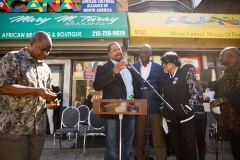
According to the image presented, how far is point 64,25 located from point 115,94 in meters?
4.56

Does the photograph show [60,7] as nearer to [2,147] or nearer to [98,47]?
[98,47]

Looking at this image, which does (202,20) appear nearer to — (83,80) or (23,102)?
(83,80)

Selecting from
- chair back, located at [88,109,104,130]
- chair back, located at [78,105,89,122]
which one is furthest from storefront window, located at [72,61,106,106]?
chair back, located at [88,109,104,130]

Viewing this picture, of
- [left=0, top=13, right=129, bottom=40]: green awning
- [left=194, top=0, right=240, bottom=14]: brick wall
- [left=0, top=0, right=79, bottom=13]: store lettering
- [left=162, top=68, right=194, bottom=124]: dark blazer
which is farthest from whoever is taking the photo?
[left=194, top=0, right=240, bottom=14]: brick wall

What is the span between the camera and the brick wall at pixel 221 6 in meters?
7.63

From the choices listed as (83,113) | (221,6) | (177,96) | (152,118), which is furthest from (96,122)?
(221,6)

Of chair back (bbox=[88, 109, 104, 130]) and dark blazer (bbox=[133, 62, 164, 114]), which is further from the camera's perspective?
chair back (bbox=[88, 109, 104, 130])

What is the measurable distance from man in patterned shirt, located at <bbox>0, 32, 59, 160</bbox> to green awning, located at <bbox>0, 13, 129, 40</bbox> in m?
4.37

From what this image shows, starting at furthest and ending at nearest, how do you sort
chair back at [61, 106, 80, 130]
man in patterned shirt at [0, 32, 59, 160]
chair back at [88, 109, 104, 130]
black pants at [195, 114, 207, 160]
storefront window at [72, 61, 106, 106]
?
storefront window at [72, 61, 106, 106] → chair back at [61, 106, 80, 130] → chair back at [88, 109, 104, 130] → black pants at [195, 114, 207, 160] → man in patterned shirt at [0, 32, 59, 160]

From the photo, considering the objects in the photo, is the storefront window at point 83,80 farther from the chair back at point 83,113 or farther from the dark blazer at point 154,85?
the dark blazer at point 154,85

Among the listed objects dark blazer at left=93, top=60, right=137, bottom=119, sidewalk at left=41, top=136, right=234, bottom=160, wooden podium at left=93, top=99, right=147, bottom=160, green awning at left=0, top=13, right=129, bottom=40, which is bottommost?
sidewalk at left=41, top=136, right=234, bottom=160

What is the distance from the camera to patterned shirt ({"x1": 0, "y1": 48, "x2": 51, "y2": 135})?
1.73 m

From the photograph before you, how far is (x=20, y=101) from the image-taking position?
70.8 inches

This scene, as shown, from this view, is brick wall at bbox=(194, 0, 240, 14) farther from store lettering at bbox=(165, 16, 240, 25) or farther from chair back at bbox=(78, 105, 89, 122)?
chair back at bbox=(78, 105, 89, 122)
